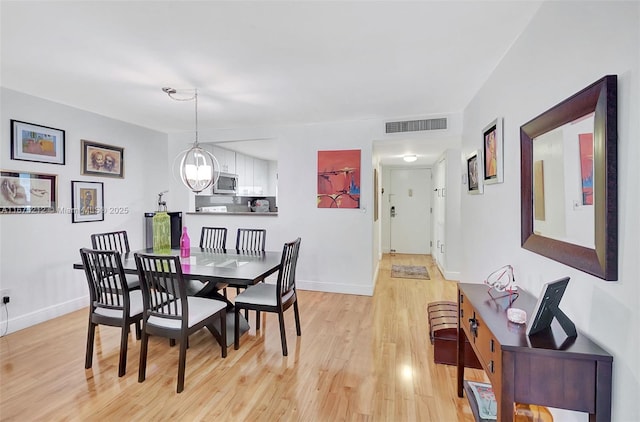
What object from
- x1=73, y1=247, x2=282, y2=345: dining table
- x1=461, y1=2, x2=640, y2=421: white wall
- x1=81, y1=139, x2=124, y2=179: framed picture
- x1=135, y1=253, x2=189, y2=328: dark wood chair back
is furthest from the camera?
x1=81, y1=139, x2=124, y2=179: framed picture

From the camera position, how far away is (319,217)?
4.36 m

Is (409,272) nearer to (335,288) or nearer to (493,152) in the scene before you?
(335,288)

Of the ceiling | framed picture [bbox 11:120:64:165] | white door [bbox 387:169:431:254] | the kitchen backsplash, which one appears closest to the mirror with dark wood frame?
the ceiling

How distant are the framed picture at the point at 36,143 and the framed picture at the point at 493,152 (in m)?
4.35

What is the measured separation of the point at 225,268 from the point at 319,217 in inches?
77.6

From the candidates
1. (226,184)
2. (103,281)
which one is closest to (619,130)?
(103,281)

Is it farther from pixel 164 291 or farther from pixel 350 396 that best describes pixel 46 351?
pixel 350 396

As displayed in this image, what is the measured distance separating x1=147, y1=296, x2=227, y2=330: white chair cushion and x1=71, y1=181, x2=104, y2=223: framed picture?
2207 mm

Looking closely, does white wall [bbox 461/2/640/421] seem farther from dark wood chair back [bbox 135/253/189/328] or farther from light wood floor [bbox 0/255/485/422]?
dark wood chair back [bbox 135/253/189/328]

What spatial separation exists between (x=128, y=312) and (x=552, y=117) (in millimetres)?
2897

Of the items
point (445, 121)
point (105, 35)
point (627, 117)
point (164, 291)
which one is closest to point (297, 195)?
point (445, 121)

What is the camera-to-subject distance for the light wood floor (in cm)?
188

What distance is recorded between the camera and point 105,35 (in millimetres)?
2004

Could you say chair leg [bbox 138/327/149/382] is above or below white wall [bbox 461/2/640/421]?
below
